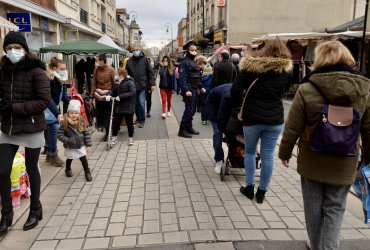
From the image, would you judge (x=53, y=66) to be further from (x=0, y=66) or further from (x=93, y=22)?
(x=93, y=22)

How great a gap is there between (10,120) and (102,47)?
801 centimetres

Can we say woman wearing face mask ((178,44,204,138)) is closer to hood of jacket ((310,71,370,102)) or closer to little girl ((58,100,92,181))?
little girl ((58,100,92,181))

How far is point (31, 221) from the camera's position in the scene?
12.5 feet

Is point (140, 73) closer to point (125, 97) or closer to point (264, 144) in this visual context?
point (125, 97)

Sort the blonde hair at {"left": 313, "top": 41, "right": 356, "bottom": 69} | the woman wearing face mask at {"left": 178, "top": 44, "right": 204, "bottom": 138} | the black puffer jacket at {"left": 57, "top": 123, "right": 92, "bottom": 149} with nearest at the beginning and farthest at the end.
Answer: the blonde hair at {"left": 313, "top": 41, "right": 356, "bottom": 69}
the black puffer jacket at {"left": 57, "top": 123, "right": 92, "bottom": 149}
the woman wearing face mask at {"left": 178, "top": 44, "right": 204, "bottom": 138}

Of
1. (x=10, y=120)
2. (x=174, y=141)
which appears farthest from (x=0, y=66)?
(x=174, y=141)

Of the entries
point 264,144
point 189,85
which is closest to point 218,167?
point 264,144

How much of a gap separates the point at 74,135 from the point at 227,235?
2735 mm

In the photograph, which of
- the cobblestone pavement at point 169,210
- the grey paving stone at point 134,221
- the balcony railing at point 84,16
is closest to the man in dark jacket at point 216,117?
the cobblestone pavement at point 169,210

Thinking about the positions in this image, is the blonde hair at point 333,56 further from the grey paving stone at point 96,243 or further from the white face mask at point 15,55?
the white face mask at point 15,55

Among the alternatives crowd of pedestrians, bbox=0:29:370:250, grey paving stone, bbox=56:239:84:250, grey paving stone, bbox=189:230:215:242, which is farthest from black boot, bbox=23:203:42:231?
grey paving stone, bbox=189:230:215:242

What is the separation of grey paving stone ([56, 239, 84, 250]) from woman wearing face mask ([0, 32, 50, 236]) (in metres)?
0.67

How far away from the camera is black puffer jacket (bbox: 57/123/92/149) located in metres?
5.16

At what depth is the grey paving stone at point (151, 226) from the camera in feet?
12.3
